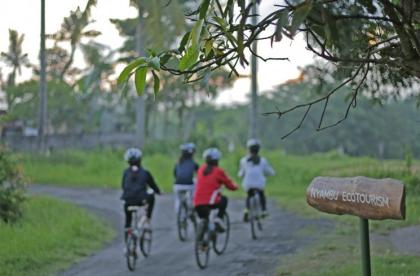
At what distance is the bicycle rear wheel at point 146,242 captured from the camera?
12.0m

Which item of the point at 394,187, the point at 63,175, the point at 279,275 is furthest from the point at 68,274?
the point at 63,175

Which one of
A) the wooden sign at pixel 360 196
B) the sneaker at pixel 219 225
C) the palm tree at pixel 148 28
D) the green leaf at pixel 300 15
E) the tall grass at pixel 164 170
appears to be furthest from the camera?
the tall grass at pixel 164 170

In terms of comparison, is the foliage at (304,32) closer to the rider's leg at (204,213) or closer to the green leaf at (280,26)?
the green leaf at (280,26)

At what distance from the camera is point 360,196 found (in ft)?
19.5

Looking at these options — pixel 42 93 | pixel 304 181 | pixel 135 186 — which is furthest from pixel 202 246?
pixel 42 93

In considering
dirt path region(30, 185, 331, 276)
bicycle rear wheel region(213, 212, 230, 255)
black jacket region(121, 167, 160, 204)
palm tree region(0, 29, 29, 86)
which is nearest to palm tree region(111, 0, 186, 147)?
black jacket region(121, 167, 160, 204)

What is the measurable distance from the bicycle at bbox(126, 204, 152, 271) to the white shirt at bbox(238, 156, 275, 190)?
8.52 feet

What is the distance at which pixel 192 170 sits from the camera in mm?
14125

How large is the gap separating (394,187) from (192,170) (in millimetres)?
8688

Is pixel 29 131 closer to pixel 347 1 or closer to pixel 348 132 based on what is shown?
pixel 348 132

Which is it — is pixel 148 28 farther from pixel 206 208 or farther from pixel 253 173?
pixel 253 173

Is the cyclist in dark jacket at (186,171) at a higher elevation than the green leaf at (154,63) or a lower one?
lower

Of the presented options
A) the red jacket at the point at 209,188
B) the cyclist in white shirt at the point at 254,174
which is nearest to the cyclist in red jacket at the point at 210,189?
the red jacket at the point at 209,188

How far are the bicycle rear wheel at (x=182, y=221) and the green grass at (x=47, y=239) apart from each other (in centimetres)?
150
